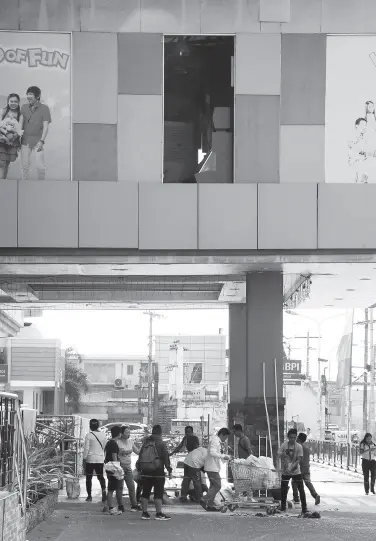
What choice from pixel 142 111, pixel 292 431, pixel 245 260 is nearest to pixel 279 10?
pixel 142 111

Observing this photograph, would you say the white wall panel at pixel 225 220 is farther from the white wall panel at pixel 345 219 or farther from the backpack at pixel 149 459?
the backpack at pixel 149 459

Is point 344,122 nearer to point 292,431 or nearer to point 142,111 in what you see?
point 142,111

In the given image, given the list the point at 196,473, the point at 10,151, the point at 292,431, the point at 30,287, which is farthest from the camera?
the point at 30,287

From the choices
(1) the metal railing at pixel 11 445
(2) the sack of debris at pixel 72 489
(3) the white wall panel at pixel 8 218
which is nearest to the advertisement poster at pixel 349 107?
(3) the white wall panel at pixel 8 218

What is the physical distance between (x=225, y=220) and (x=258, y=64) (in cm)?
361

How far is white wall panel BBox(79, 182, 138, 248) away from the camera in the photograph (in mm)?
24469

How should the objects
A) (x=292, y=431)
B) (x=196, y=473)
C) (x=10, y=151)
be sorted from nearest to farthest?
1. (x=292, y=431)
2. (x=196, y=473)
3. (x=10, y=151)

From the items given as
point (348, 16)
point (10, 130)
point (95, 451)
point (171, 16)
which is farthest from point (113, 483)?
point (348, 16)

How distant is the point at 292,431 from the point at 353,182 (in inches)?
246

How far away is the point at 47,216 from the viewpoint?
24391 millimetres

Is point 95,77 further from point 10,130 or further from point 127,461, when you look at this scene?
point 127,461

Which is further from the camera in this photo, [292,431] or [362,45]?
[362,45]

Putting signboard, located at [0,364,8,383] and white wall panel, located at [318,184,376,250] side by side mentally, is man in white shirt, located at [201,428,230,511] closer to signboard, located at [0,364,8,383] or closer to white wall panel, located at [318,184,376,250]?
white wall panel, located at [318,184,376,250]

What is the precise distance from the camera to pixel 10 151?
2545 cm
